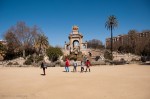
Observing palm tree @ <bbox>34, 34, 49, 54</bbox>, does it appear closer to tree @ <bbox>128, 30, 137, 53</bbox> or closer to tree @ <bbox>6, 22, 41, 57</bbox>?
tree @ <bbox>6, 22, 41, 57</bbox>

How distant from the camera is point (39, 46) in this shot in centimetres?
6631

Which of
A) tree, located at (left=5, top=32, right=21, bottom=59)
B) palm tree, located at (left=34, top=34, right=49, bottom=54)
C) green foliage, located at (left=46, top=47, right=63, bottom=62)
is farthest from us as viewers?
palm tree, located at (left=34, top=34, right=49, bottom=54)

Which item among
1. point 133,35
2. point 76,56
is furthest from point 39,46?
point 133,35

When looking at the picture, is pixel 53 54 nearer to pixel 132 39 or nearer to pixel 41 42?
pixel 41 42

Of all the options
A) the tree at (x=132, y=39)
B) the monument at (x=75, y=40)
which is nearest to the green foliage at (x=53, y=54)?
the monument at (x=75, y=40)

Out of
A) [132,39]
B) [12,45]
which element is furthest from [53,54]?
[132,39]

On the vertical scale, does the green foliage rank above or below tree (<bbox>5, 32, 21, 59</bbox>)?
below

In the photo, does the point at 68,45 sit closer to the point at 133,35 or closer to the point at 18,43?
the point at 18,43

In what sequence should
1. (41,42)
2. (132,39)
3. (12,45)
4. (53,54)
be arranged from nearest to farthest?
(53,54), (12,45), (41,42), (132,39)

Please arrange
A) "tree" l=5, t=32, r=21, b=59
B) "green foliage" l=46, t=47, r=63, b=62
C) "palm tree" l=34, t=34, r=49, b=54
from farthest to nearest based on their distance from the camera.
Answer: "palm tree" l=34, t=34, r=49, b=54 → "tree" l=5, t=32, r=21, b=59 → "green foliage" l=46, t=47, r=63, b=62

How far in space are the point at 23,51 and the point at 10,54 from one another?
22.2 feet

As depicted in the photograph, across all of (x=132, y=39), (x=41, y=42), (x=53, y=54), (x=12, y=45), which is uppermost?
(x=132, y=39)

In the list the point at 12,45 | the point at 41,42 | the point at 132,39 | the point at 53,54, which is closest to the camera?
the point at 53,54

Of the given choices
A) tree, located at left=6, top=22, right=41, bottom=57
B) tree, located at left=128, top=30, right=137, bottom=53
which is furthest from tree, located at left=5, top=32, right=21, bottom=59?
tree, located at left=128, top=30, right=137, bottom=53
